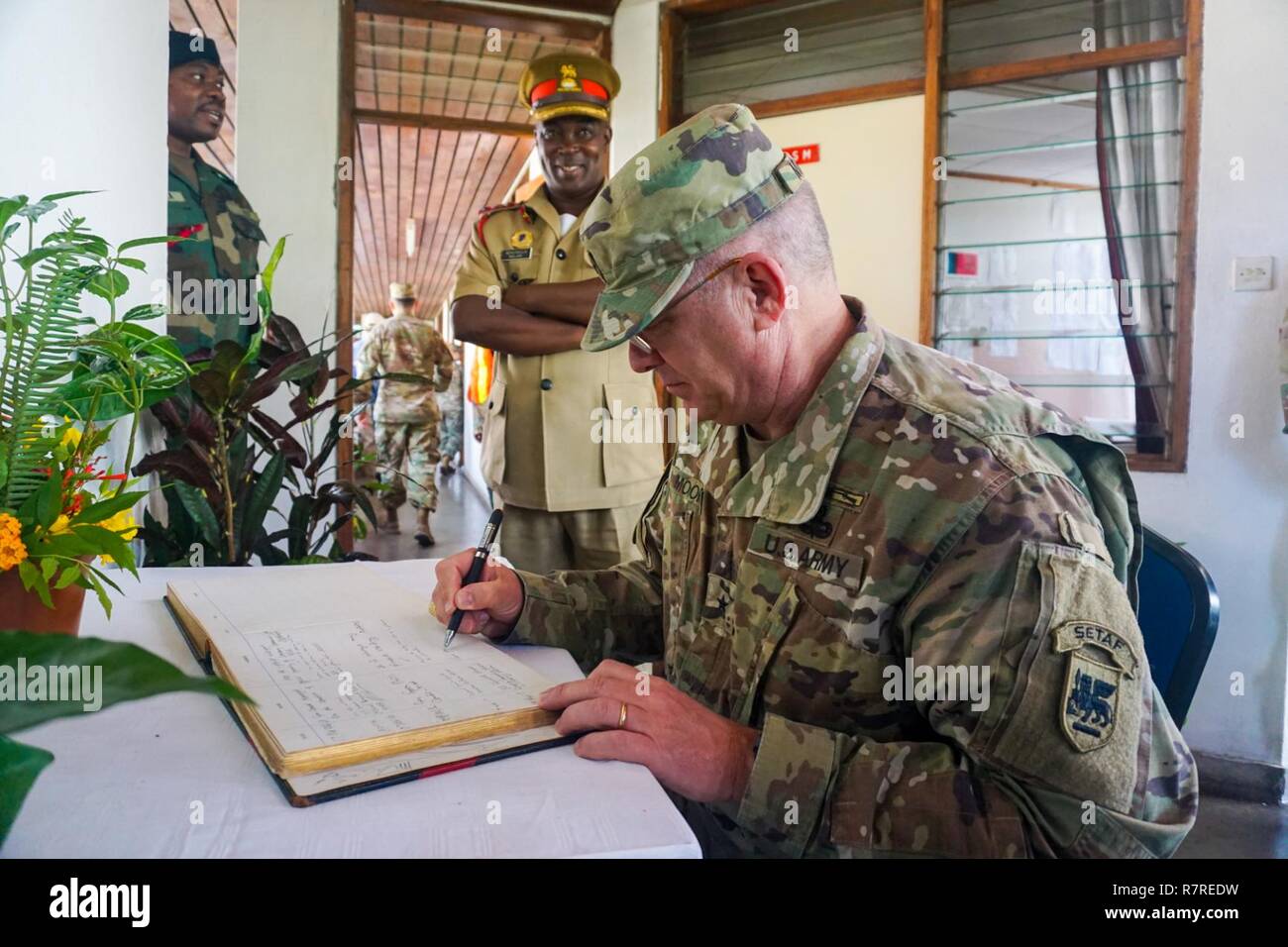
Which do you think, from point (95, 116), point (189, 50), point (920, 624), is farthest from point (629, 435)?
point (189, 50)

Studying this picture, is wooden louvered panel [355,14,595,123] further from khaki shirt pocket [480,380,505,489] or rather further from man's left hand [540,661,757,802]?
man's left hand [540,661,757,802]

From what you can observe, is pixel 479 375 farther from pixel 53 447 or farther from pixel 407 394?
pixel 53 447

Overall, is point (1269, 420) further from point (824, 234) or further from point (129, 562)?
point (129, 562)

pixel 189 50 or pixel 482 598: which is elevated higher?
pixel 189 50

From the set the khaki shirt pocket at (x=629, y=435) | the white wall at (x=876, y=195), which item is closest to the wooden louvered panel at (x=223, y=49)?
the khaki shirt pocket at (x=629, y=435)

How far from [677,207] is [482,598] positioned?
1.49ft

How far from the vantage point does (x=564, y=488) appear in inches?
87.8

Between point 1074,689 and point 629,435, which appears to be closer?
point 1074,689

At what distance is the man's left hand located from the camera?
0.69 meters

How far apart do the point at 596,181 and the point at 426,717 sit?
1917 mm

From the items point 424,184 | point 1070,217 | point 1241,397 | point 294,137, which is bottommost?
point 1241,397

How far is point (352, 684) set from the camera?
0.76 m

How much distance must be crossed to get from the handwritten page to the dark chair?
2.30ft

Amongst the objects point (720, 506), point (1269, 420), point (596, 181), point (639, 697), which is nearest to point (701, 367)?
point (720, 506)
